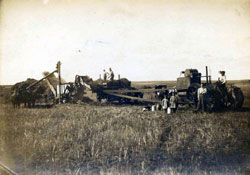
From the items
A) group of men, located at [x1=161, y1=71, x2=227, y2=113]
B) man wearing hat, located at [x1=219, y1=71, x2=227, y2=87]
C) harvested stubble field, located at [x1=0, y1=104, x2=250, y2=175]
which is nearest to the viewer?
harvested stubble field, located at [x1=0, y1=104, x2=250, y2=175]

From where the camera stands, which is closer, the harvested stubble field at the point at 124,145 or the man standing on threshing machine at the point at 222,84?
the harvested stubble field at the point at 124,145

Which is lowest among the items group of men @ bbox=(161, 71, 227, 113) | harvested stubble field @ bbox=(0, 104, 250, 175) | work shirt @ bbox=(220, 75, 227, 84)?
harvested stubble field @ bbox=(0, 104, 250, 175)

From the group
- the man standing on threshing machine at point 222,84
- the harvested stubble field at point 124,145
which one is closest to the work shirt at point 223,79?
the man standing on threshing machine at point 222,84

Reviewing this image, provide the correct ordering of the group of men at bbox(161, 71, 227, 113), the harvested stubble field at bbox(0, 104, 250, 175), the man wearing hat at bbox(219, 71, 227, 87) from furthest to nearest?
the group of men at bbox(161, 71, 227, 113)
the man wearing hat at bbox(219, 71, 227, 87)
the harvested stubble field at bbox(0, 104, 250, 175)

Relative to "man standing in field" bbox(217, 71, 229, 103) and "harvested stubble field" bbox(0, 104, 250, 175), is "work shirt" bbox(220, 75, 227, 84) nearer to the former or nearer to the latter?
"man standing in field" bbox(217, 71, 229, 103)

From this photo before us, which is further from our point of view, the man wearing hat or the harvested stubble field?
the man wearing hat

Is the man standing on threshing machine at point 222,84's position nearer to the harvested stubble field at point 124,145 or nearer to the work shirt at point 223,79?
the work shirt at point 223,79

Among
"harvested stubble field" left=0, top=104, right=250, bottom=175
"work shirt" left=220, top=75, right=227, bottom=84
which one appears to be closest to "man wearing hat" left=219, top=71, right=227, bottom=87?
"work shirt" left=220, top=75, right=227, bottom=84

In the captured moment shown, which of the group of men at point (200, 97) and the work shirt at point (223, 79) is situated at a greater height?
the work shirt at point (223, 79)

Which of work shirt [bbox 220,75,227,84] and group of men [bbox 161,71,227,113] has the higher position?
work shirt [bbox 220,75,227,84]

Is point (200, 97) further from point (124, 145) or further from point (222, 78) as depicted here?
point (124, 145)
